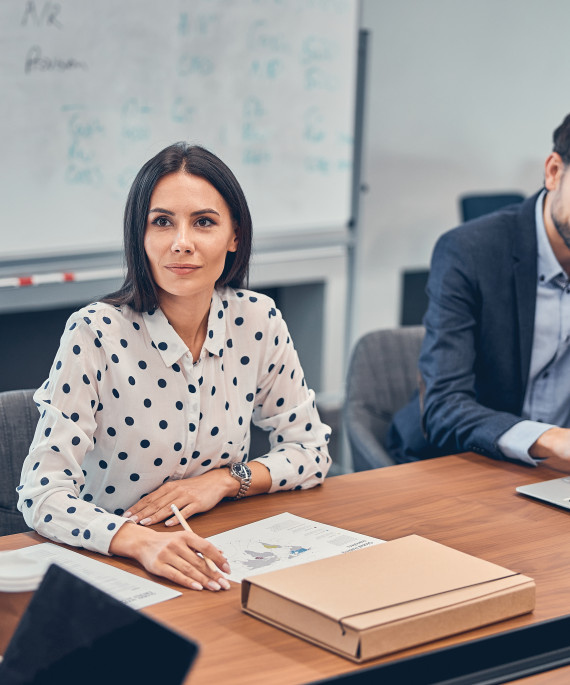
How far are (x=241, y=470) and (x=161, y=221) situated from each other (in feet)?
1.49

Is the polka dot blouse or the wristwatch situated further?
the wristwatch

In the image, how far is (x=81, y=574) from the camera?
4.13 feet

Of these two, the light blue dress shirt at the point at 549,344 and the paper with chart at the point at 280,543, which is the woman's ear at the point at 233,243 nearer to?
the paper with chart at the point at 280,543

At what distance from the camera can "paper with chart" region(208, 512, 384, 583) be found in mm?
1300

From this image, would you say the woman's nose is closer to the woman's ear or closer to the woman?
the woman

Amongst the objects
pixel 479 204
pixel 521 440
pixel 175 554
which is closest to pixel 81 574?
pixel 175 554

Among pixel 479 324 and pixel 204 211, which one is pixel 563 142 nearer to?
pixel 479 324

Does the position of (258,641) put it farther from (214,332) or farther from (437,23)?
(437,23)

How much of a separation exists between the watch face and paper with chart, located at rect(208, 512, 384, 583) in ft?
0.37

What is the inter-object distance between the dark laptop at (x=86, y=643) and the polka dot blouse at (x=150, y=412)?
354 mm

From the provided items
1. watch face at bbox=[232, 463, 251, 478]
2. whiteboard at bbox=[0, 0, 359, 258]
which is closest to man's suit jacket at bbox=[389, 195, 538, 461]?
watch face at bbox=[232, 463, 251, 478]

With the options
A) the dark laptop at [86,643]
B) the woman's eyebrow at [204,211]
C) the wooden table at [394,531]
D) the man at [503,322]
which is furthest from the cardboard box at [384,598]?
the man at [503,322]

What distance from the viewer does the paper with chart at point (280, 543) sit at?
1.30 meters

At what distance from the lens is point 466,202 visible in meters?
3.91
